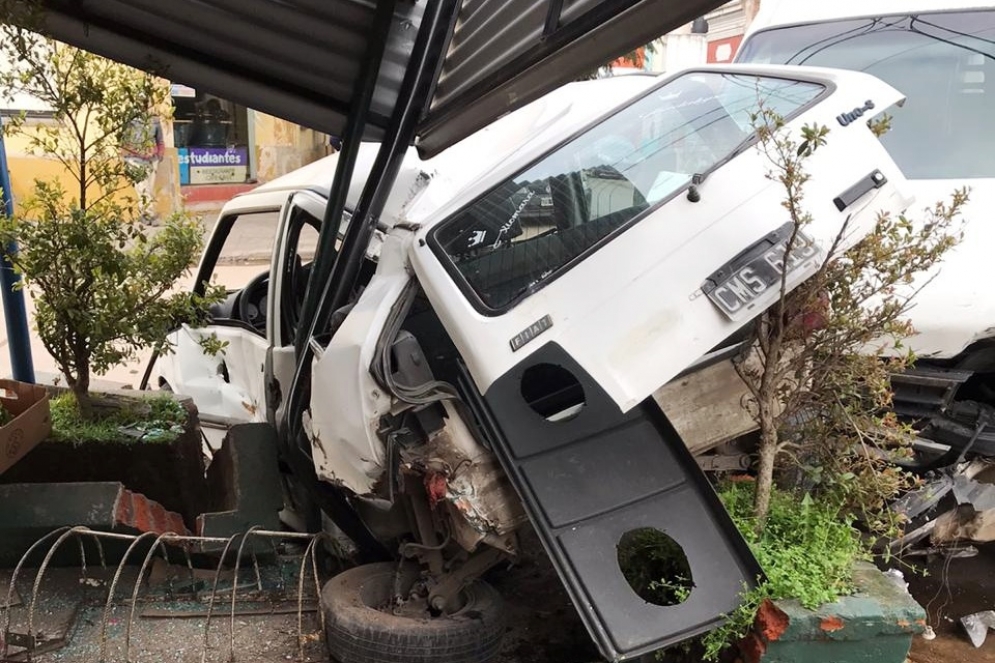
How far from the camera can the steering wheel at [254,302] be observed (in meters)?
5.07

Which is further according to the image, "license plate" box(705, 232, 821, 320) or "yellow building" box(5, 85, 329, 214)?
"yellow building" box(5, 85, 329, 214)

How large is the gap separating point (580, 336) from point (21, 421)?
Result: 2.75 metres

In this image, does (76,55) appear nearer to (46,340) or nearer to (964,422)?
(46,340)

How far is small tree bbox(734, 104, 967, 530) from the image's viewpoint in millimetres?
2709

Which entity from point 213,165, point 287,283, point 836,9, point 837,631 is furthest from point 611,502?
point 213,165

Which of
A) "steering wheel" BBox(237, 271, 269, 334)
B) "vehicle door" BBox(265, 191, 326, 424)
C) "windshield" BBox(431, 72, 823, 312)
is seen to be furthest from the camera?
"steering wheel" BBox(237, 271, 269, 334)

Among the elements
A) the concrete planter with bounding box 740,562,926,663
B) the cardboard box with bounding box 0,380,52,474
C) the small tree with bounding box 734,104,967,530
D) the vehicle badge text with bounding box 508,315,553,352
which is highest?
the cardboard box with bounding box 0,380,52,474

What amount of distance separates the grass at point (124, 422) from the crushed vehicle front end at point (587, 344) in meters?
1.52

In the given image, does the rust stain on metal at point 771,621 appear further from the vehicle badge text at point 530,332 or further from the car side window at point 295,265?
the car side window at point 295,265

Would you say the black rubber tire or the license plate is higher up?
the license plate

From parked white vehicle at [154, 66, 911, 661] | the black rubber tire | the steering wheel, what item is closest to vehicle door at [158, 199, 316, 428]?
the steering wheel

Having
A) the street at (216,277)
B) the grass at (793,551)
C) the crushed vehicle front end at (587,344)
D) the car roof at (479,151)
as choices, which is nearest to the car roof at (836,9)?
the car roof at (479,151)

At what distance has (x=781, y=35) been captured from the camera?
5.36 metres

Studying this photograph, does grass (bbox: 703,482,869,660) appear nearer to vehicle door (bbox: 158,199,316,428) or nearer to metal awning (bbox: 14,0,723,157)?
metal awning (bbox: 14,0,723,157)
